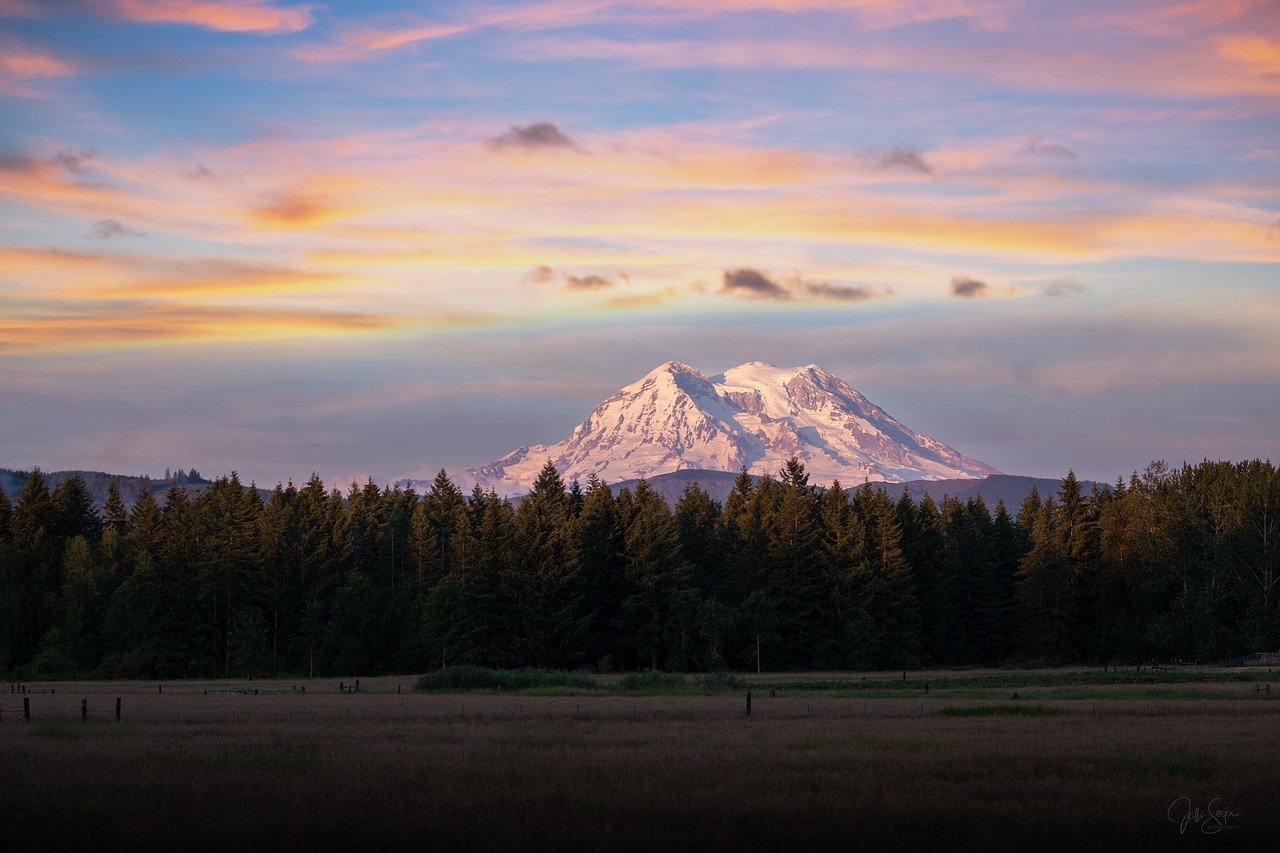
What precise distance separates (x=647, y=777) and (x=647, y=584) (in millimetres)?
75512

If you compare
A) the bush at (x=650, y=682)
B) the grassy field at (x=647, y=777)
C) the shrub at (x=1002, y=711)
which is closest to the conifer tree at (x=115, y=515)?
the bush at (x=650, y=682)

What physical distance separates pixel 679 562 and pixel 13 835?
287 feet

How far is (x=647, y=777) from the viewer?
2892 cm

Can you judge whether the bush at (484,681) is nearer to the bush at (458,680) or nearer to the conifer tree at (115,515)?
the bush at (458,680)

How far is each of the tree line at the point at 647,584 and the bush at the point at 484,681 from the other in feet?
74.1

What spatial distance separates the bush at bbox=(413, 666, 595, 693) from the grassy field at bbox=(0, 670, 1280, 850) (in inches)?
875

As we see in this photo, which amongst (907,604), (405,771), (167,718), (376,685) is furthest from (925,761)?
(907,604)

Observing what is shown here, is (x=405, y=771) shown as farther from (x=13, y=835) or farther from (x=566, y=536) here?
(x=566, y=536)

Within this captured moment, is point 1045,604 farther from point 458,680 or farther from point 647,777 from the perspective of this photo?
point 647,777

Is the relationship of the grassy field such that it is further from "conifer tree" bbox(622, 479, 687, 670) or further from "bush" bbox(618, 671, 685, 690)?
"conifer tree" bbox(622, 479, 687, 670)

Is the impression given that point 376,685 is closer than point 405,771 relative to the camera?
No

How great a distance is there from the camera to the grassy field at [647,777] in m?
22.0

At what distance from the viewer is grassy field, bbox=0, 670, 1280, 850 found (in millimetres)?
21953

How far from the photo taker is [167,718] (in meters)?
48.6
